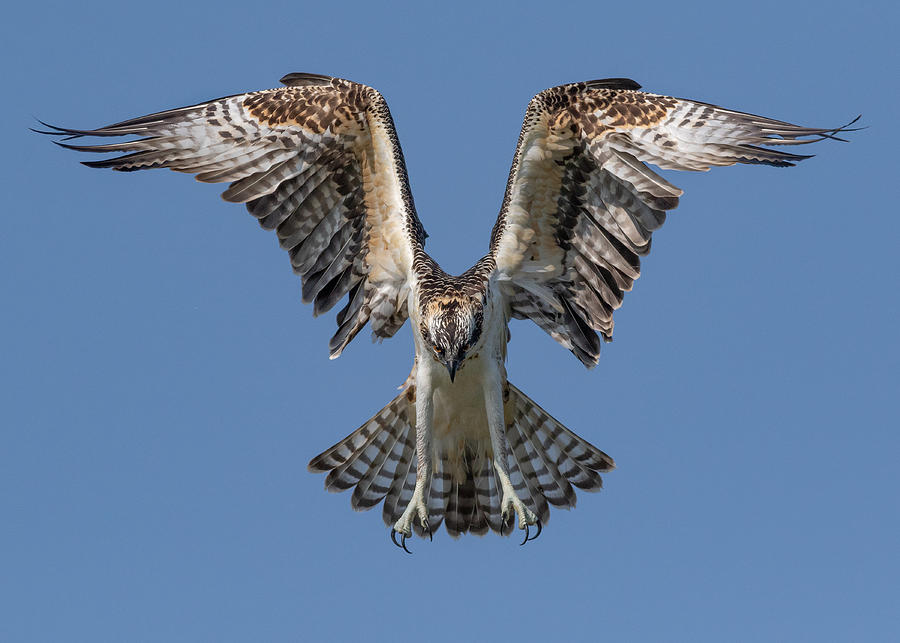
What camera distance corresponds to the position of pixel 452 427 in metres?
13.1

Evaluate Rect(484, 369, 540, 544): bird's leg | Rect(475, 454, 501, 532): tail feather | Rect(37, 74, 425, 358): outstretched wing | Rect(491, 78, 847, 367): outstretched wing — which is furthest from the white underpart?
Rect(37, 74, 425, 358): outstretched wing

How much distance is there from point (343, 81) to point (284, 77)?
26.7 inches

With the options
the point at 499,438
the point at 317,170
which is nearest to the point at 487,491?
the point at 499,438

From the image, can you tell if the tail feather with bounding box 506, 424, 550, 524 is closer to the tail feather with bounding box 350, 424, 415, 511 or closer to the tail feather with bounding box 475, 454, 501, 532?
the tail feather with bounding box 475, 454, 501, 532

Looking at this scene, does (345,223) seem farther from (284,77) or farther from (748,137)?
(748,137)

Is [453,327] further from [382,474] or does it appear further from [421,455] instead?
[382,474]

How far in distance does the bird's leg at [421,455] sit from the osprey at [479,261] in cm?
2

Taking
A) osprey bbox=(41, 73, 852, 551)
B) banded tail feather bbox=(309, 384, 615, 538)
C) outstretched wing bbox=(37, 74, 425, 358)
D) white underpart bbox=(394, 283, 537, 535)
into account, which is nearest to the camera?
osprey bbox=(41, 73, 852, 551)

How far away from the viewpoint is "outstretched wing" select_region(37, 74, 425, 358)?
12.7m

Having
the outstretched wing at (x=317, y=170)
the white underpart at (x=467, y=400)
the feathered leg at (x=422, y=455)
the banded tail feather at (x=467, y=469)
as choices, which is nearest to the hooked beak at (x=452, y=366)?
the white underpart at (x=467, y=400)

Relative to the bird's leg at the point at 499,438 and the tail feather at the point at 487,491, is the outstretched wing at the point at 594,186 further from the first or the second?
the tail feather at the point at 487,491

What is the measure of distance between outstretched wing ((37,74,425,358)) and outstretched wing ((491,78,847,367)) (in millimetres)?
1107

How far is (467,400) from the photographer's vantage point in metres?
12.9

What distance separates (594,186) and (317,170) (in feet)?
8.66
